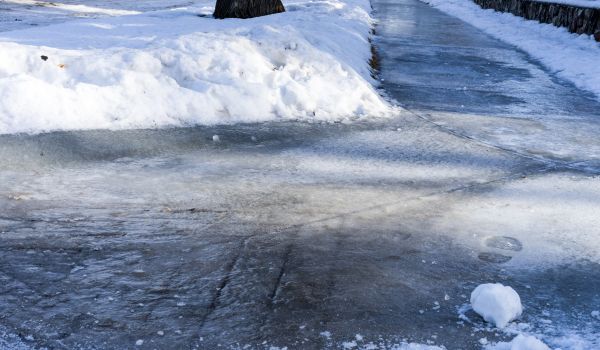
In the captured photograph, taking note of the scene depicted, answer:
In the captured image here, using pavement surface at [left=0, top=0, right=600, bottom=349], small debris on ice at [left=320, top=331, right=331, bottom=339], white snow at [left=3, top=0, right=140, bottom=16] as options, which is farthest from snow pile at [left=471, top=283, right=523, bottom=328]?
white snow at [left=3, top=0, right=140, bottom=16]

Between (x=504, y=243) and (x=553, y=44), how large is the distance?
10013 millimetres

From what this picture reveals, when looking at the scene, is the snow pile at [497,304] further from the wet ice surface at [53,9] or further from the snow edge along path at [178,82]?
the wet ice surface at [53,9]

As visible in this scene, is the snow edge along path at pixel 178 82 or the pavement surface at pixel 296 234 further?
the snow edge along path at pixel 178 82

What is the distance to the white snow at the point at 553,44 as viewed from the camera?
9.14 meters

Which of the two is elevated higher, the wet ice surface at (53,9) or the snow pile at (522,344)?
the snow pile at (522,344)

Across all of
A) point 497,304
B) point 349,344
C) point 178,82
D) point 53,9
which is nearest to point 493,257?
point 497,304

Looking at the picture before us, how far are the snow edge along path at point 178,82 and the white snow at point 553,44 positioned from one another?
3377 mm

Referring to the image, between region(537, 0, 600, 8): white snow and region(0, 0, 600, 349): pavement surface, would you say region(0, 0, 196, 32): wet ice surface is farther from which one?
region(537, 0, 600, 8): white snow

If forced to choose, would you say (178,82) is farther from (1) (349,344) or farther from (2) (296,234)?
(1) (349,344)

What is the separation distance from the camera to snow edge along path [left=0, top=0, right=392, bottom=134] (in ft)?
17.2

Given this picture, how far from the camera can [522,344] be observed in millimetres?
2445

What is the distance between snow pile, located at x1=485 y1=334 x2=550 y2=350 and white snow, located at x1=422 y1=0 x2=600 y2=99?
606 centimetres

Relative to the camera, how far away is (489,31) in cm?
1545

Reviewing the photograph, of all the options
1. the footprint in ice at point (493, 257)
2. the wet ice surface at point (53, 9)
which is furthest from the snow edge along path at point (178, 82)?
the wet ice surface at point (53, 9)
